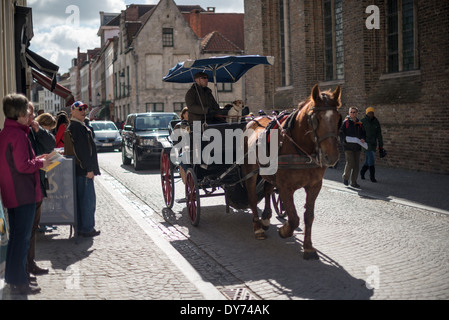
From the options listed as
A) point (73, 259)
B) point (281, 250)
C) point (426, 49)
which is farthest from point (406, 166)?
point (73, 259)

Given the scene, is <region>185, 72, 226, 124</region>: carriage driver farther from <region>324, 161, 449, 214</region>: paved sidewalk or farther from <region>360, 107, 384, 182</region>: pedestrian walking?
<region>360, 107, 384, 182</region>: pedestrian walking

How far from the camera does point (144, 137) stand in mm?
17922

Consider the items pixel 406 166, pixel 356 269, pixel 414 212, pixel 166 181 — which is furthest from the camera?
pixel 406 166

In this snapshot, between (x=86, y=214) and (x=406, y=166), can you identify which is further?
(x=406, y=166)

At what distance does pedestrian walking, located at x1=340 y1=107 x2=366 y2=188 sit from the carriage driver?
513 centimetres

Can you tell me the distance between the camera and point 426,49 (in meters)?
15.1

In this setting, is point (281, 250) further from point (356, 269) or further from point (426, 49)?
point (426, 49)

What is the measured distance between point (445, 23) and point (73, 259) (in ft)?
40.4

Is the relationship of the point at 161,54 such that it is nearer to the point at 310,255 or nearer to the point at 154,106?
the point at 154,106

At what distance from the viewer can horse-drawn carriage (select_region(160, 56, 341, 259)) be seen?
228 inches

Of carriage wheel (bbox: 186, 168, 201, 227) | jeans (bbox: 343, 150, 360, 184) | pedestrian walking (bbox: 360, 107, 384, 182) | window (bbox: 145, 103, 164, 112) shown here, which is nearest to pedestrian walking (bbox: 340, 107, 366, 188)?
jeans (bbox: 343, 150, 360, 184)

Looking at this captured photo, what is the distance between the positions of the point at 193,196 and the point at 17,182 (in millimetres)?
3685

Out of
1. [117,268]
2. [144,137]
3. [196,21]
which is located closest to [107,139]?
[144,137]

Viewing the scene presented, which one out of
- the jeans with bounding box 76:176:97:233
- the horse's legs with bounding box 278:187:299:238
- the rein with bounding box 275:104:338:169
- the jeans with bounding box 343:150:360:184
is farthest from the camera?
the jeans with bounding box 343:150:360:184
